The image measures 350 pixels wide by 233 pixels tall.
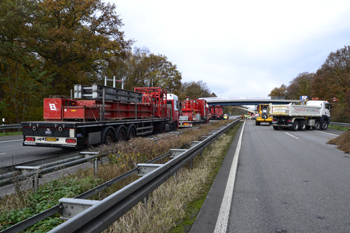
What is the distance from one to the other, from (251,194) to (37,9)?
2095 cm

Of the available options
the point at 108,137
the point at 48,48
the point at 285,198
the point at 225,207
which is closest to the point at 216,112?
the point at 48,48

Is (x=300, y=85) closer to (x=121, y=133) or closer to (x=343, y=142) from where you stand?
(x=343, y=142)

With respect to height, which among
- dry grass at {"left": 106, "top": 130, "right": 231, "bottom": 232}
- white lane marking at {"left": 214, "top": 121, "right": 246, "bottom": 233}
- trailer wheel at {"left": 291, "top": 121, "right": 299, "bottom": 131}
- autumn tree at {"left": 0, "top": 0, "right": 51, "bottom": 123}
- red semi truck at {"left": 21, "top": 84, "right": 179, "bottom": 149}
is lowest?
white lane marking at {"left": 214, "top": 121, "right": 246, "bottom": 233}

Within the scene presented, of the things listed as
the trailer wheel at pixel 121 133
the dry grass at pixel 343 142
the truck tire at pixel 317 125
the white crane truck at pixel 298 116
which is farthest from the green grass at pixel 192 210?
the truck tire at pixel 317 125

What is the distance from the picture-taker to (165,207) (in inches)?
158

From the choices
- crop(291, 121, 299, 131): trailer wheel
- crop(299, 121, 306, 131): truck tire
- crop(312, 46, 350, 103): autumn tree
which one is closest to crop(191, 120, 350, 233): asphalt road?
crop(291, 121, 299, 131): trailer wheel

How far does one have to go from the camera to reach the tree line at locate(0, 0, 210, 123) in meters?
19.3

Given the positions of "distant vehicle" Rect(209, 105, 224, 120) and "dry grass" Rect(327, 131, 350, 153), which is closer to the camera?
"dry grass" Rect(327, 131, 350, 153)

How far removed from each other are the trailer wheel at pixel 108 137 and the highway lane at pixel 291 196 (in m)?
5.29

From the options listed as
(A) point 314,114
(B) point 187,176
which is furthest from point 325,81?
(B) point 187,176

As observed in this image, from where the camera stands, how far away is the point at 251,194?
5051 mm

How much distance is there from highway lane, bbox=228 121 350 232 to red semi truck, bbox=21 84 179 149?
5460 mm

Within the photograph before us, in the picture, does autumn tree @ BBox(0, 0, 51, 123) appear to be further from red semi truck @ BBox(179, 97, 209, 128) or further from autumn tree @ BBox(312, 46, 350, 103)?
autumn tree @ BBox(312, 46, 350, 103)

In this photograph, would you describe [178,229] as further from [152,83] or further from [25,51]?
[152,83]
